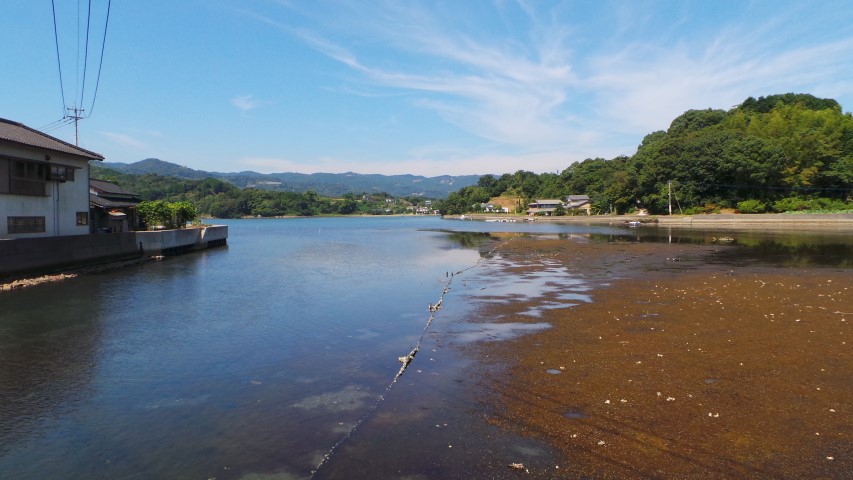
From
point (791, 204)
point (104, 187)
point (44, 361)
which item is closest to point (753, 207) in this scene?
point (791, 204)

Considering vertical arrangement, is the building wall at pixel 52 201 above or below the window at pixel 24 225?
above

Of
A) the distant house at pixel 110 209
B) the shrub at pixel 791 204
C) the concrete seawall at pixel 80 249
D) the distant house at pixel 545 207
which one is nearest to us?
the concrete seawall at pixel 80 249

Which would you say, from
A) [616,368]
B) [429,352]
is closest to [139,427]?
[429,352]

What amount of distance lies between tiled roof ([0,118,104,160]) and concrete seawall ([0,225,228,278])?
536 centimetres

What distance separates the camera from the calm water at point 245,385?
6902mm

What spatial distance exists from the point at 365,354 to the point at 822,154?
319 ft

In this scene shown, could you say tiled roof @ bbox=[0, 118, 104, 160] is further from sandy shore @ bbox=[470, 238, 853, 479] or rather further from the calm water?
sandy shore @ bbox=[470, 238, 853, 479]

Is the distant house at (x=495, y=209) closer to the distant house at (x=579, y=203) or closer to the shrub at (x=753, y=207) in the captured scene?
the distant house at (x=579, y=203)

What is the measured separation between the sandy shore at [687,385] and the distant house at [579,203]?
11909cm

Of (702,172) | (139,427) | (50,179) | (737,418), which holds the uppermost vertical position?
(702,172)

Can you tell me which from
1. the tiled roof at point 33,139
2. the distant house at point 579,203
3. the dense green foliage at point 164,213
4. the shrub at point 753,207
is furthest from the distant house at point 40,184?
the distant house at point 579,203

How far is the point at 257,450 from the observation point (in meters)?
7.22

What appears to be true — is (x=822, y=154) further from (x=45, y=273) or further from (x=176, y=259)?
(x=45, y=273)

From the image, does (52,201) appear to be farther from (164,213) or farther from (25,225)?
(164,213)
